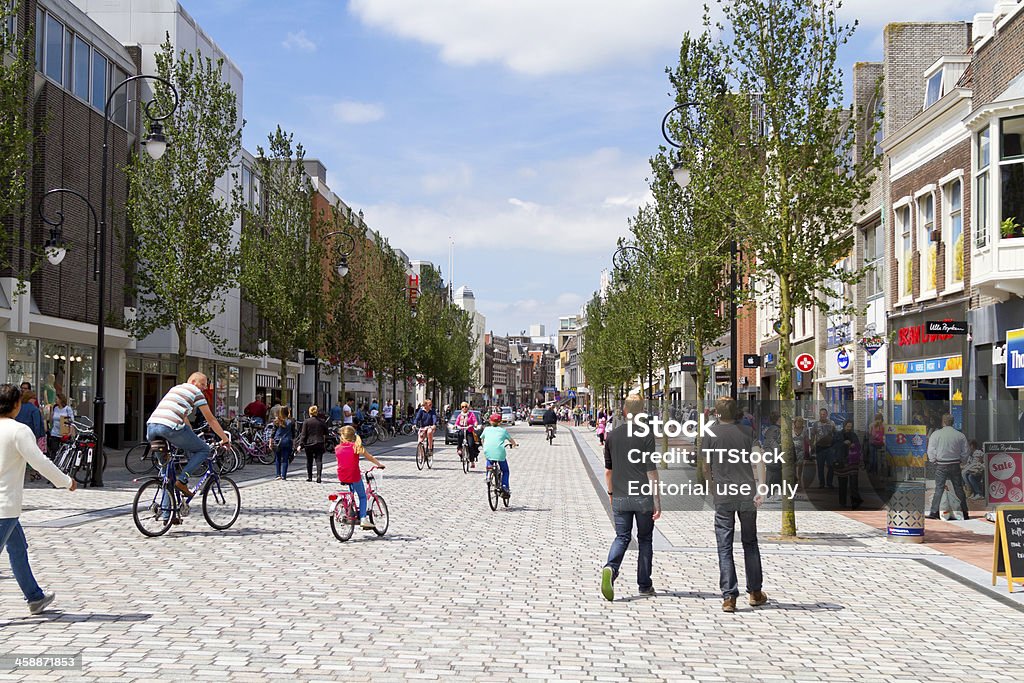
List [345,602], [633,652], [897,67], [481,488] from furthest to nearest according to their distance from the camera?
[897,67] < [481,488] < [345,602] < [633,652]

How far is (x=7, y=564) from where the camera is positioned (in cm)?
1119

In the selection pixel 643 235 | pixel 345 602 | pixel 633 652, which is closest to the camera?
pixel 633 652

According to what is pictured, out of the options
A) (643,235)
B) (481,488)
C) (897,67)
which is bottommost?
(481,488)

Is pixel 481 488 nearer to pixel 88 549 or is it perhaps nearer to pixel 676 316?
pixel 676 316

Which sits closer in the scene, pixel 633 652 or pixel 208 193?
pixel 633 652

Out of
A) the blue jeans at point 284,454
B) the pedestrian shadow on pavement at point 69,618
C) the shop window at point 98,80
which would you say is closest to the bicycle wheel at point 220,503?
the pedestrian shadow on pavement at point 69,618

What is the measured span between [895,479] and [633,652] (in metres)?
13.7

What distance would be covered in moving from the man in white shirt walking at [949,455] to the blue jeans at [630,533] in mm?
8938

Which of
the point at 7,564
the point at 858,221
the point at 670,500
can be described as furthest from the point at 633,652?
Result: the point at 858,221

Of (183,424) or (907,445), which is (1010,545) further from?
(183,424)

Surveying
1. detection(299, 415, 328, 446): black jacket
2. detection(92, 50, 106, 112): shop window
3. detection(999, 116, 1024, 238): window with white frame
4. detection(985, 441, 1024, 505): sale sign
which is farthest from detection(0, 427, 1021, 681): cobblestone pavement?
detection(92, 50, 106, 112): shop window

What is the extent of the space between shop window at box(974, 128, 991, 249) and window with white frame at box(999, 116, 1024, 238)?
66cm

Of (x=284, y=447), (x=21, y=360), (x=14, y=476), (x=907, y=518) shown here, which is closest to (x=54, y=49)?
(x=21, y=360)

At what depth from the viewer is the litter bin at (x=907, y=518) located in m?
14.8
